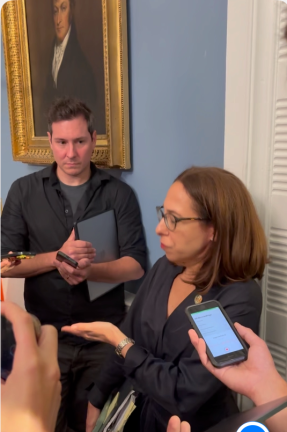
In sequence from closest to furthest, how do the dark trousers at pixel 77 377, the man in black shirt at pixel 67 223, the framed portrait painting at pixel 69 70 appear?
the dark trousers at pixel 77 377 < the man in black shirt at pixel 67 223 < the framed portrait painting at pixel 69 70

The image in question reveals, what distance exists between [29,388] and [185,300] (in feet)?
1.25

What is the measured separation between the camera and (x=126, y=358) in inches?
22.9

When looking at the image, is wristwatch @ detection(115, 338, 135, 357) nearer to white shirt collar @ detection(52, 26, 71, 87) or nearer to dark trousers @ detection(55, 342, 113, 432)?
dark trousers @ detection(55, 342, 113, 432)

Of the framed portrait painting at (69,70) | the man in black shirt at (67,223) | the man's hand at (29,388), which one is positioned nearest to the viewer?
the man's hand at (29,388)

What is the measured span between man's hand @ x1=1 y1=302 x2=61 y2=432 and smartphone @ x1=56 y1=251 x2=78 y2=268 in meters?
0.25

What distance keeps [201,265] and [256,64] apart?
41cm

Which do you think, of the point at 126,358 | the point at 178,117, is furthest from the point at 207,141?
the point at 126,358

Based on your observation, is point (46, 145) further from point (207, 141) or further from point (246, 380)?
point (246, 380)

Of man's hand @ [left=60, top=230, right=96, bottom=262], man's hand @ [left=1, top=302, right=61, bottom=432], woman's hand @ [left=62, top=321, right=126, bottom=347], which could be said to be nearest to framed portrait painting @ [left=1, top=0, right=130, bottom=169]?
man's hand @ [left=60, top=230, right=96, bottom=262]

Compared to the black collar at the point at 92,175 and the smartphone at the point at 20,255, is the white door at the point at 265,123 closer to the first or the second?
the black collar at the point at 92,175

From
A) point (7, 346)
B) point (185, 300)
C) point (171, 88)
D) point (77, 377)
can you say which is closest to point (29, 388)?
point (7, 346)

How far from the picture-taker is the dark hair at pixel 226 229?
62cm

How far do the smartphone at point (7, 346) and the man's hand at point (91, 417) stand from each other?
0.27 metres

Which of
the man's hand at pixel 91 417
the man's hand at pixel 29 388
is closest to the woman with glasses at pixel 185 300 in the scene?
the man's hand at pixel 91 417
